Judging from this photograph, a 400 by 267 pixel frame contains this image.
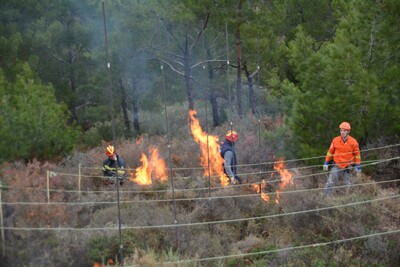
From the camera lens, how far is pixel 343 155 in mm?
10062

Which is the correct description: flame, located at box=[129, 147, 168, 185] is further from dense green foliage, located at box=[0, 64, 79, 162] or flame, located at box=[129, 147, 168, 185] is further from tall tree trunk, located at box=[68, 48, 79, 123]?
tall tree trunk, located at box=[68, 48, 79, 123]

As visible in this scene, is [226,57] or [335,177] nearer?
[335,177]

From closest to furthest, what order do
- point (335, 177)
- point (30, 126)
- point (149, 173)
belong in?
point (335, 177)
point (149, 173)
point (30, 126)

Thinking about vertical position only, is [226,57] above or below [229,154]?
above

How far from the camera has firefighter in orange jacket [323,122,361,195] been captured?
32.7 ft

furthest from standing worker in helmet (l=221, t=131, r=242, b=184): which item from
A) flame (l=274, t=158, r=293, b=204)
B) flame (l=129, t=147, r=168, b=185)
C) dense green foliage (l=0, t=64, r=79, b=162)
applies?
dense green foliage (l=0, t=64, r=79, b=162)

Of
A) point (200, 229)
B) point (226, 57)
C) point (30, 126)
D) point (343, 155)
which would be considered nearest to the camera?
point (200, 229)

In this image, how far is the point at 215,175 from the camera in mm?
12070

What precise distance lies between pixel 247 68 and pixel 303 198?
1268cm

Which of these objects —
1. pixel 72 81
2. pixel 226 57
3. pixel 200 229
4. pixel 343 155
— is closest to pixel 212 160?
pixel 343 155

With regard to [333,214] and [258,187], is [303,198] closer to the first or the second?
[333,214]

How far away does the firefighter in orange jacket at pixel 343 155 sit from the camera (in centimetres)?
997

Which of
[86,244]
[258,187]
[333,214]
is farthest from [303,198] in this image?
[86,244]

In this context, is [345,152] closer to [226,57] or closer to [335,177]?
[335,177]
